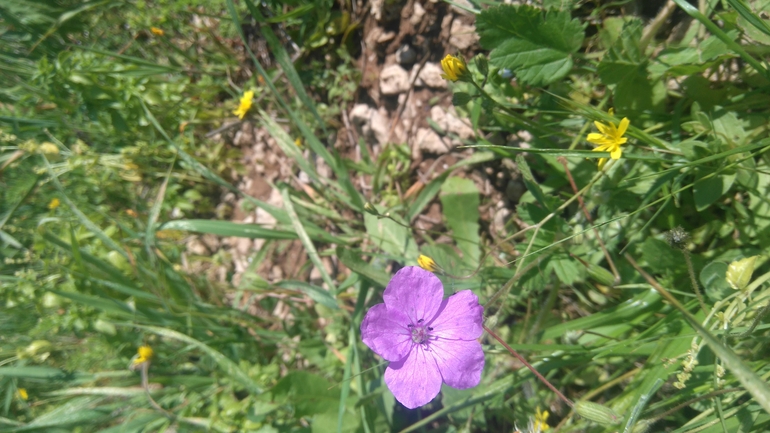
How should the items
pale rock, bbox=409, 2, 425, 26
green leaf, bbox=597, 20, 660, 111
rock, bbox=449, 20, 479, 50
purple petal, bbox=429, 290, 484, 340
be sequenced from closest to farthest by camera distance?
1. purple petal, bbox=429, 290, 484, 340
2. green leaf, bbox=597, 20, 660, 111
3. rock, bbox=449, 20, 479, 50
4. pale rock, bbox=409, 2, 425, 26

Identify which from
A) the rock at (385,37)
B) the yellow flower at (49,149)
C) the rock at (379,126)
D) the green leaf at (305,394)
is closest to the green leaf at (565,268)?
the green leaf at (305,394)

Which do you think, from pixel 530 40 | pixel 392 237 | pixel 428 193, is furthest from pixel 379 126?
pixel 530 40

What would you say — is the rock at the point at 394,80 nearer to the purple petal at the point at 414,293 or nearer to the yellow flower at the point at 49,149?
the purple petal at the point at 414,293

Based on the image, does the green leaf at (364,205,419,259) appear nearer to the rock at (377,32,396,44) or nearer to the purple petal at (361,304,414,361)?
the purple petal at (361,304,414,361)

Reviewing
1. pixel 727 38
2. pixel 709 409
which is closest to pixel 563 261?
pixel 709 409

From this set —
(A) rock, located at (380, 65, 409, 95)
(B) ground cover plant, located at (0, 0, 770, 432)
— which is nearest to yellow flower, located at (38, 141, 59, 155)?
(B) ground cover plant, located at (0, 0, 770, 432)

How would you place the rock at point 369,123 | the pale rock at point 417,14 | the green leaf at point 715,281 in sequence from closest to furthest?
1. the green leaf at point 715,281
2. the pale rock at point 417,14
3. the rock at point 369,123
